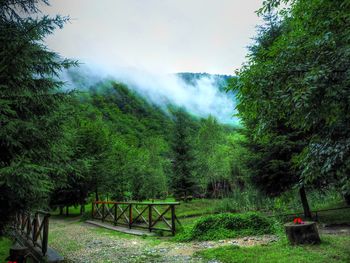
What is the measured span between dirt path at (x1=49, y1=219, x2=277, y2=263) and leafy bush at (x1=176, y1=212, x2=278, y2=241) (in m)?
0.50

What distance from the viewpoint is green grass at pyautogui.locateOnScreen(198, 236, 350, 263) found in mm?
5887

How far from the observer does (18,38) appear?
6.28m

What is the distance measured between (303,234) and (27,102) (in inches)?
311

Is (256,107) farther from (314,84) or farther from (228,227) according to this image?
(228,227)

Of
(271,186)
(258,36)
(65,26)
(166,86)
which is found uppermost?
(166,86)

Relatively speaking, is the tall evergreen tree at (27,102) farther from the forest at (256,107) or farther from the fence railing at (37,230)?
the fence railing at (37,230)

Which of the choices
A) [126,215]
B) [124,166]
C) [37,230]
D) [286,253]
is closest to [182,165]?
[124,166]

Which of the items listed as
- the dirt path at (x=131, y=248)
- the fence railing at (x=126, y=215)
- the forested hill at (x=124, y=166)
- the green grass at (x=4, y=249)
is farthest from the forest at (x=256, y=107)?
the fence railing at (x=126, y=215)

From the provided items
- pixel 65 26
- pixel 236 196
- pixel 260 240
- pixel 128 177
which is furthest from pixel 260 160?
pixel 128 177

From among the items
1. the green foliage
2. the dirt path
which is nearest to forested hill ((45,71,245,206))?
the dirt path

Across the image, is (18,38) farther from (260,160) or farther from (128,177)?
(128,177)

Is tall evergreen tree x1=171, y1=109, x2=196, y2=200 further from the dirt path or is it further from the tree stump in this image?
the tree stump

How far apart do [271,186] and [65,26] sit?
34.9 ft

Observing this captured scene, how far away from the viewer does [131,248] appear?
28.5ft
